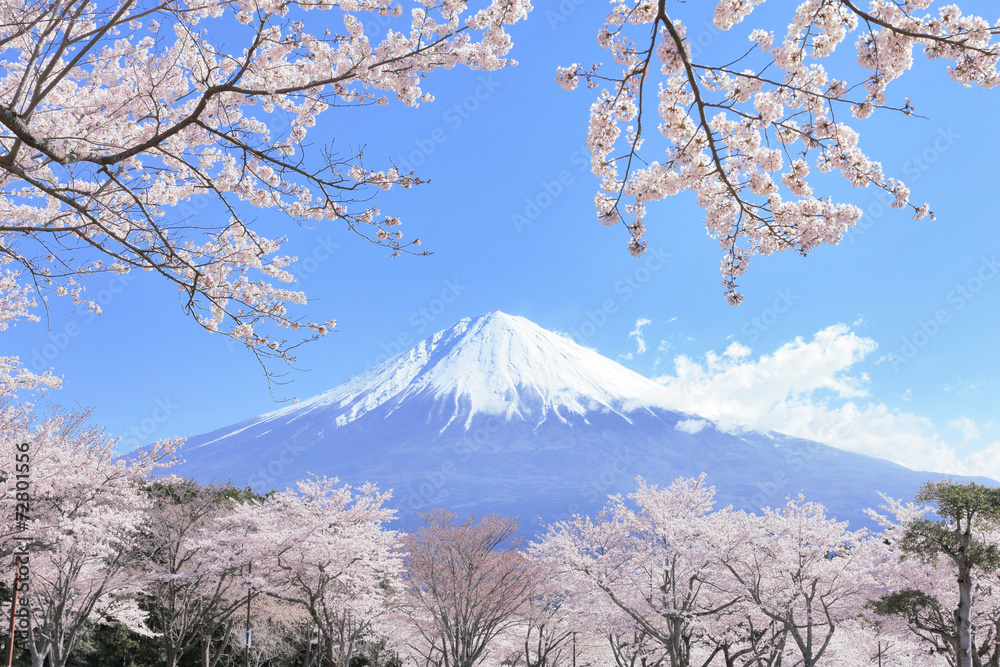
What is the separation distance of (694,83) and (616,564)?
14217 millimetres

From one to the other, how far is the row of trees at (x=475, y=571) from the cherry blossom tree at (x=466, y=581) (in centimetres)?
5

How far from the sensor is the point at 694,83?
2488 mm

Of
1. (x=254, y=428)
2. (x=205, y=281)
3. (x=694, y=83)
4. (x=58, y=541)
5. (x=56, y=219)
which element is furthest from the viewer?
(x=254, y=428)

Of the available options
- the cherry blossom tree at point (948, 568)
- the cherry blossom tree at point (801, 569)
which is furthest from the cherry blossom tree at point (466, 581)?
the cherry blossom tree at point (948, 568)

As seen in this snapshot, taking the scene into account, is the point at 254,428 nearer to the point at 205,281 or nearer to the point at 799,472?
the point at 799,472

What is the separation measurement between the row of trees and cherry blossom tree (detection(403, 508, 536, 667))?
0.05m

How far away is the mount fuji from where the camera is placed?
116812 mm

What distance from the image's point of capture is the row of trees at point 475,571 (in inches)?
422

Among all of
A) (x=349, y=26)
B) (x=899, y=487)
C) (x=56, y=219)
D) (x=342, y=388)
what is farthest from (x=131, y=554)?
(x=899, y=487)

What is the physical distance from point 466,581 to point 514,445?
12433 centimetres

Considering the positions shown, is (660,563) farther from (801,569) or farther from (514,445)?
(514,445)

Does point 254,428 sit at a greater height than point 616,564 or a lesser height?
greater

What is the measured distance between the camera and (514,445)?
135500 mm

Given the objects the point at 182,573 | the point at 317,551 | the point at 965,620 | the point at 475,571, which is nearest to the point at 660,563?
the point at 475,571
